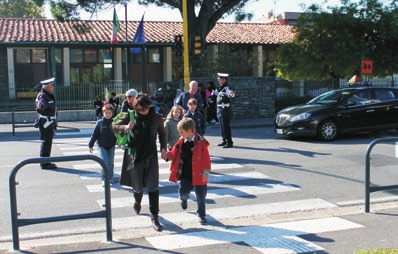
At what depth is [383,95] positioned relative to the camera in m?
14.7

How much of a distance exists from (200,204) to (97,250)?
151 cm

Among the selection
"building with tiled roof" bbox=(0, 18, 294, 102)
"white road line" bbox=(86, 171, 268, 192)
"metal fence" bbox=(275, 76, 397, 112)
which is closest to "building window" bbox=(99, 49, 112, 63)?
"building with tiled roof" bbox=(0, 18, 294, 102)

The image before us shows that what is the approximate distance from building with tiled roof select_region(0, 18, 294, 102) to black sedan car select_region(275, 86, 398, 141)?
1740 centimetres

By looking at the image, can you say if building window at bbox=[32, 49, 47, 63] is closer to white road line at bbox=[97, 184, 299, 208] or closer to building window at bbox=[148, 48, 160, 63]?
building window at bbox=[148, 48, 160, 63]

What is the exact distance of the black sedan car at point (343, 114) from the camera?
541 inches

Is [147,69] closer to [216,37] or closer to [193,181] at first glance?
[216,37]

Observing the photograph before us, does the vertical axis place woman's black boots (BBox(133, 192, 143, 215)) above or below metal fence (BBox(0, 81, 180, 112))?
below

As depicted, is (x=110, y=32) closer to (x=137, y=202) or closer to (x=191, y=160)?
(x=137, y=202)

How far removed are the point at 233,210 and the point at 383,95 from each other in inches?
372

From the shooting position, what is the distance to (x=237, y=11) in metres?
26.2

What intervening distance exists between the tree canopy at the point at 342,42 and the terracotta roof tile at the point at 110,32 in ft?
25.4

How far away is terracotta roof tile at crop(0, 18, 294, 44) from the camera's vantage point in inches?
1164

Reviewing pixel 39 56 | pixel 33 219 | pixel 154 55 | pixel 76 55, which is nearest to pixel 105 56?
pixel 76 55

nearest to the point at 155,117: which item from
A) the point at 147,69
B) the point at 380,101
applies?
the point at 380,101
